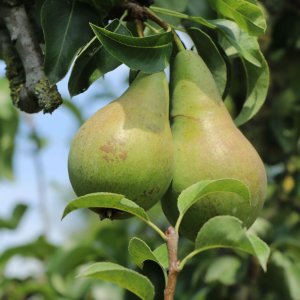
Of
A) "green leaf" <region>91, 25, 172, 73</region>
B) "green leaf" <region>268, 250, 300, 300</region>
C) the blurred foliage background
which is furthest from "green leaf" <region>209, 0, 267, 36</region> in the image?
"green leaf" <region>268, 250, 300, 300</region>

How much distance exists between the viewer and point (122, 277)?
943mm

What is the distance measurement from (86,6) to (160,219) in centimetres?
177

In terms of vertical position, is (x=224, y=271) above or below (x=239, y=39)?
below

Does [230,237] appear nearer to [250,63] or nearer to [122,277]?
[122,277]

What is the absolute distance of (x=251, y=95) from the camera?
4.30 ft

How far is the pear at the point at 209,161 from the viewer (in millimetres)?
1062

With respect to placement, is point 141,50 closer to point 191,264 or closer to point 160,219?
point 191,264

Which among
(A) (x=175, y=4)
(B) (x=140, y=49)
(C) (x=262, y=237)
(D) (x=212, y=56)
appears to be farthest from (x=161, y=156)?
(C) (x=262, y=237)

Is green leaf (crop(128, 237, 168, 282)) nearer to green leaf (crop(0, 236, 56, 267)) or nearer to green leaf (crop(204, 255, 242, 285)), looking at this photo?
→ green leaf (crop(204, 255, 242, 285))

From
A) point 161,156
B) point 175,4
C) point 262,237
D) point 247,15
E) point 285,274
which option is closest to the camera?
point 161,156

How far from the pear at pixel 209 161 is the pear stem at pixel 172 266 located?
105 millimetres

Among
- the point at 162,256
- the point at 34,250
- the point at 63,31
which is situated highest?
the point at 63,31

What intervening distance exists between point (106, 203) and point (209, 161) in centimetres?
17

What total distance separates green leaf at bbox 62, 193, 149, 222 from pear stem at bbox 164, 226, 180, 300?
5 centimetres
